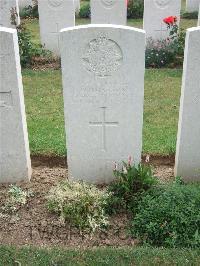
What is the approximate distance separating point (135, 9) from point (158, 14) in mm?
5404

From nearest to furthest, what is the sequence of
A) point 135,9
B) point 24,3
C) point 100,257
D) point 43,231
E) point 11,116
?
point 100,257
point 43,231
point 11,116
point 135,9
point 24,3

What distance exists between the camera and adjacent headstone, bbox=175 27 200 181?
4.86 m

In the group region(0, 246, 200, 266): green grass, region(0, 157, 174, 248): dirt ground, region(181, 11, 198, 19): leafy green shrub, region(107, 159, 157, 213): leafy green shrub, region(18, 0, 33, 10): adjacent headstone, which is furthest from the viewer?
region(18, 0, 33, 10): adjacent headstone

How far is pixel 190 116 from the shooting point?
17.1 ft

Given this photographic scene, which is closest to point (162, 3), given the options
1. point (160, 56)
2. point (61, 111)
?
point (160, 56)

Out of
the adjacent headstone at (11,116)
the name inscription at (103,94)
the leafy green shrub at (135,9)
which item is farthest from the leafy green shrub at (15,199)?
the leafy green shrub at (135,9)

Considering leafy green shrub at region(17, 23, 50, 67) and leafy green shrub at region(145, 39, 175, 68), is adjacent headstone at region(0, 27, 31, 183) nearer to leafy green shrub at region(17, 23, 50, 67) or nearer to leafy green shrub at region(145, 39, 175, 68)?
leafy green shrub at region(17, 23, 50, 67)

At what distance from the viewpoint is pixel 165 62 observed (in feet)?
35.7

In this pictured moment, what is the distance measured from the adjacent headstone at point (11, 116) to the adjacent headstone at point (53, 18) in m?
6.71

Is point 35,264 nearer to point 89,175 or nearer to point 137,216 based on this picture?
point 137,216

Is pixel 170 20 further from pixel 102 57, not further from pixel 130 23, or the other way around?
pixel 102 57

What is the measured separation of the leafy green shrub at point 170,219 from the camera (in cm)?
445

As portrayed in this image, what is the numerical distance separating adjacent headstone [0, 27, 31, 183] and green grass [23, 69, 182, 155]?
1.01m

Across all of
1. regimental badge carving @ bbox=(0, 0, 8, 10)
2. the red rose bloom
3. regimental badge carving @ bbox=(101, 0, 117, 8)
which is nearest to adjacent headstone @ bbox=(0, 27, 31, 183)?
the red rose bloom
